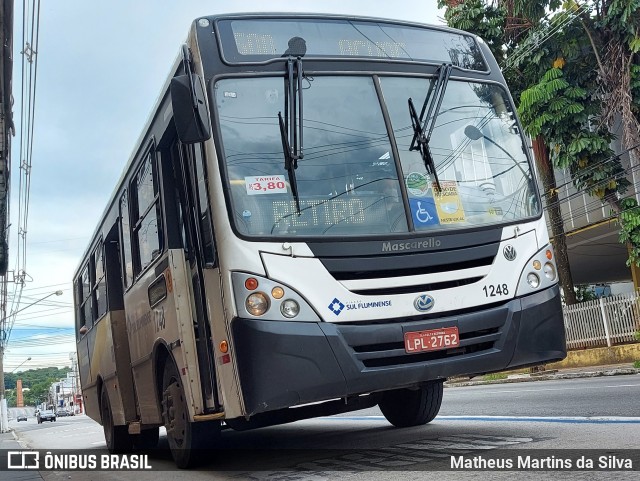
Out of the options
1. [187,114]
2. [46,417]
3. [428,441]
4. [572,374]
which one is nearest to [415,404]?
[428,441]

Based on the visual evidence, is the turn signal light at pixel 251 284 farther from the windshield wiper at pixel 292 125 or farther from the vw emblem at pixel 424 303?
the vw emblem at pixel 424 303

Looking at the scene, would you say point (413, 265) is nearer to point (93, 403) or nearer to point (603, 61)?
point (93, 403)

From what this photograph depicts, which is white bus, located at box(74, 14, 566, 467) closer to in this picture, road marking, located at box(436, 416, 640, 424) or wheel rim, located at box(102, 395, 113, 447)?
road marking, located at box(436, 416, 640, 424)

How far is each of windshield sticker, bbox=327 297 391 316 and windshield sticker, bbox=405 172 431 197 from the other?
2.99 feet

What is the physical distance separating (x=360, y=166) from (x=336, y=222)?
20.3 inches

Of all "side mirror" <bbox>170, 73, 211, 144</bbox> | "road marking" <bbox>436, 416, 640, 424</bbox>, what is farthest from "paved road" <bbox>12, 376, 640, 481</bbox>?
"side mirror" <bbox>170, 73, 211, 144</bbox>

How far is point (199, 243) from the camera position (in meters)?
6.55

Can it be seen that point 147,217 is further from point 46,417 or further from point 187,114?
point 46,417

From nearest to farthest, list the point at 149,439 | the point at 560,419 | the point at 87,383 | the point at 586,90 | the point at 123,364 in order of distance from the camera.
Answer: the point at 560,419 → the point at 123,364 → the point at 149,439 → the point at 87,383 → the point at 586,90

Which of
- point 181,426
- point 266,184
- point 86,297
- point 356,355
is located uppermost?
point 86,297

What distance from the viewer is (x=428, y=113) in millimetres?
6586

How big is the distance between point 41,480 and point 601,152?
15.1 metres

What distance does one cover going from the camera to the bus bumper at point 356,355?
5.69 m

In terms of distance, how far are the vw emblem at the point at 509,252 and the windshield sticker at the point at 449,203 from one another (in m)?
0.39
